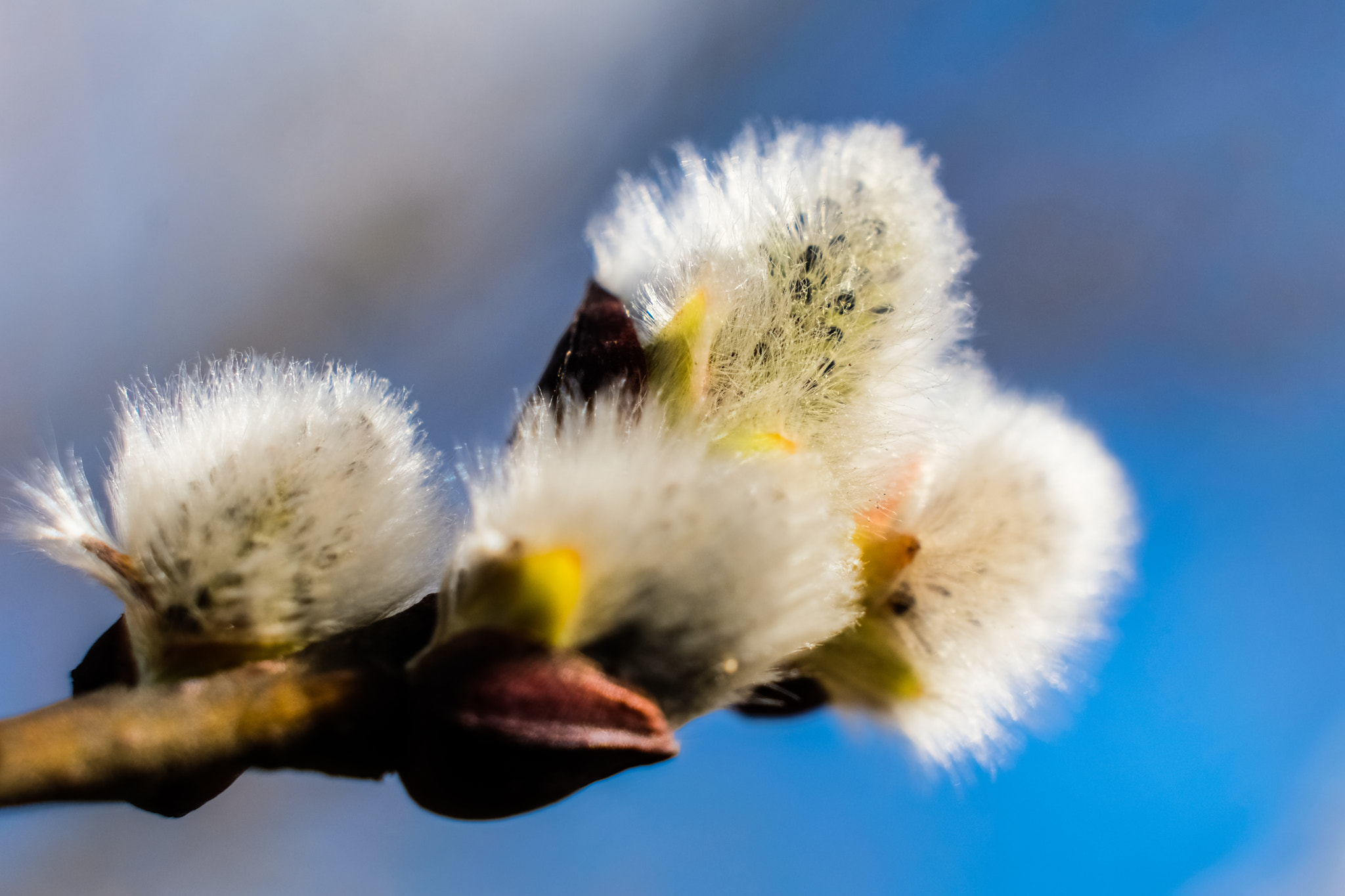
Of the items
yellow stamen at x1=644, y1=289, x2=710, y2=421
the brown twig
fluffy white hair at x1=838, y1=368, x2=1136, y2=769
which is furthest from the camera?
fluffy white hair at x1=838, y1=368, x2=1136, y2=769

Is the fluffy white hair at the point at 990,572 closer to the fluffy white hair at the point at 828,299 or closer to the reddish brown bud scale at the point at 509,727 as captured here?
the fluffy white hair at the point at 828,299

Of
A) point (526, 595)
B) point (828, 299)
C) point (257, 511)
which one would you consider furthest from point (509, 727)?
point (828, 299)

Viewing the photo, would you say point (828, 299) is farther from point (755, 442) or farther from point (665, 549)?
point (665, 549)

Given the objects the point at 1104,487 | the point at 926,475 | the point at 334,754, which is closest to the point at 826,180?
the point at 926,475

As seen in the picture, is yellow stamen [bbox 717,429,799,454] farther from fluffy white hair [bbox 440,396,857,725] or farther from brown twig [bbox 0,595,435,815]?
brown twig [bbox 0,595,435,815]

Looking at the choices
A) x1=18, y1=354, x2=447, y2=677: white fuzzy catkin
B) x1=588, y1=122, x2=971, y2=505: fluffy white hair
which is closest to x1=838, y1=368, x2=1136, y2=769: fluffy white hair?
x1=588, y1=122, x2=971, y2=505: fluffy white hair

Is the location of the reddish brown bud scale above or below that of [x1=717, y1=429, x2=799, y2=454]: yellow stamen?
below

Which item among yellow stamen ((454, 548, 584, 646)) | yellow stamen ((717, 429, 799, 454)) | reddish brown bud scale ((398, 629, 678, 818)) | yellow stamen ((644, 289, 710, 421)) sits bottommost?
reddish brown bud scale ((398, 629, 678, 818))
